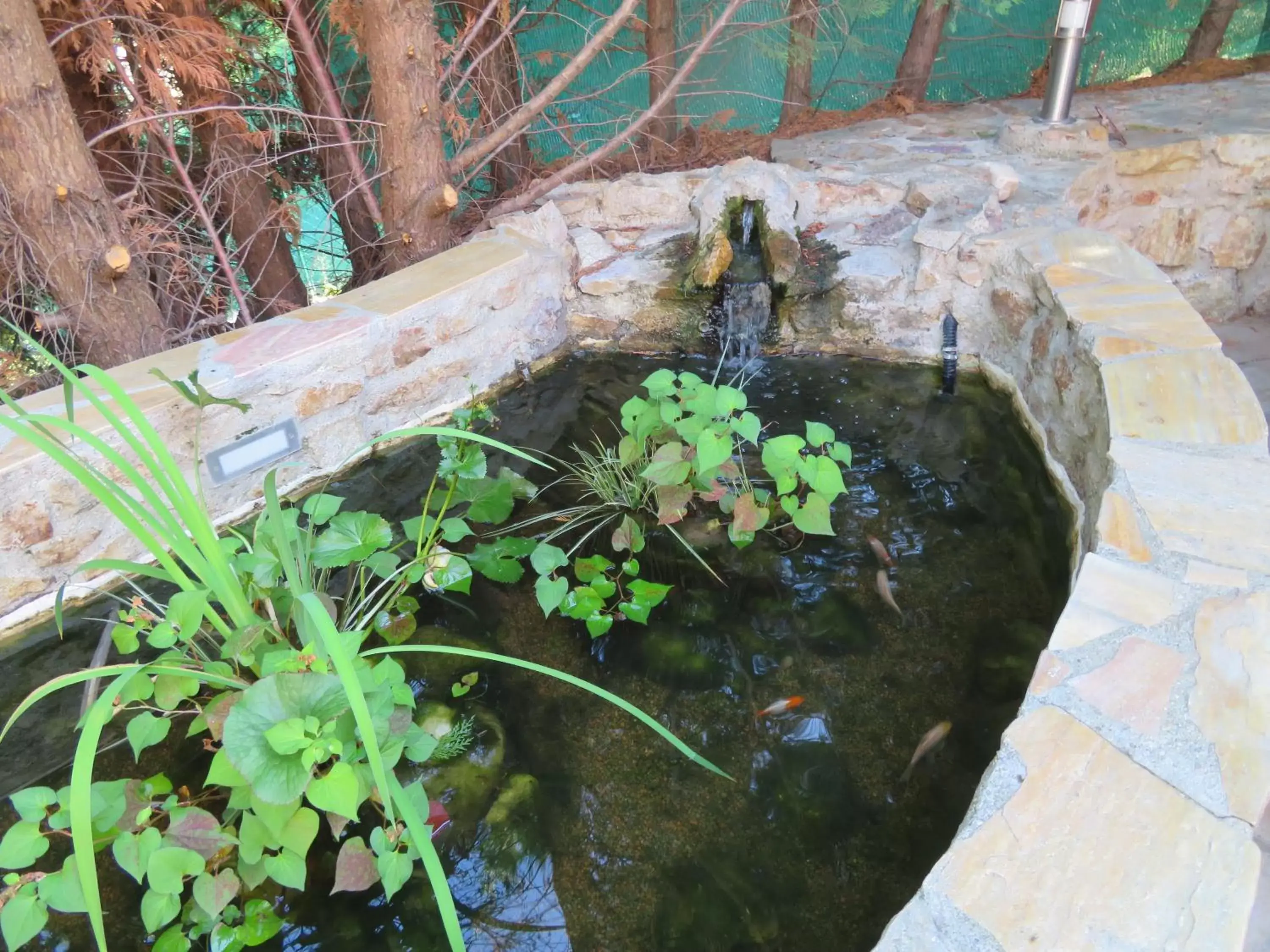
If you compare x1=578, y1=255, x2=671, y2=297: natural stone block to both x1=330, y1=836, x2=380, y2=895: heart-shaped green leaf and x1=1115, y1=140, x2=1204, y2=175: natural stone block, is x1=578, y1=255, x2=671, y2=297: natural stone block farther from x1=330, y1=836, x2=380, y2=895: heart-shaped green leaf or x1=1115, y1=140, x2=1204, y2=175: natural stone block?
x1=330, y1=836, x2=380, y2=895: heart-shaped green leaf

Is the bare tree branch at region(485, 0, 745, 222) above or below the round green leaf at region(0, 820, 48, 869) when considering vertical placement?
above

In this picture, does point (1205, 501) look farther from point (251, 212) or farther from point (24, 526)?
point (251, 212)

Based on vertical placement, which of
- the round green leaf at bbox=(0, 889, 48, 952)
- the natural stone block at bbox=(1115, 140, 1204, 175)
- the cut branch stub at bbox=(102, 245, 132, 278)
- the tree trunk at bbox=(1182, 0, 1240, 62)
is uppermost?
the tree trunk at bbox=(1182, 0, 1240, 62)

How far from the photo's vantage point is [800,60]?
502cm

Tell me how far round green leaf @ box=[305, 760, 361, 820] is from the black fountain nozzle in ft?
9.60

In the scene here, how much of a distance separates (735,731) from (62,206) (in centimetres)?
286

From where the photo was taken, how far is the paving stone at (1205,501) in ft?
5.75

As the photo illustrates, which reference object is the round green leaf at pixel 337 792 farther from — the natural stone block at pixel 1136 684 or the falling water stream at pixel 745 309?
the falling water stream at pixel 745 309

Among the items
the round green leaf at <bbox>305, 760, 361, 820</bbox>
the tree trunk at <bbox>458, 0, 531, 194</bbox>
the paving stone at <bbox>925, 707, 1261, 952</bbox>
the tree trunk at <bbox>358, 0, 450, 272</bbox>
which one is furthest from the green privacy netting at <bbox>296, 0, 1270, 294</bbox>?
the paving stone at <bbox>925, 707, 1261, 952</bbox>

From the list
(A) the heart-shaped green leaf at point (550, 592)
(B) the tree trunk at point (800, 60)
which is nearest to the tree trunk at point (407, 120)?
(B) the tree trunk at point (800, 60)

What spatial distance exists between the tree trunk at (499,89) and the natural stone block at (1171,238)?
318 centimetres

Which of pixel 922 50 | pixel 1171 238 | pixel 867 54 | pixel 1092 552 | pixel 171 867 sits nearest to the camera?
pixel 171 867

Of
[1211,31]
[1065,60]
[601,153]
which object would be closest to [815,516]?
[601,153]

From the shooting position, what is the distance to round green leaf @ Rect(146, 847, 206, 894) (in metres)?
1.44
